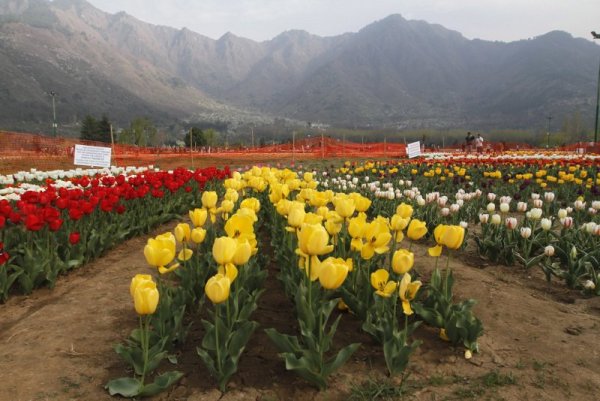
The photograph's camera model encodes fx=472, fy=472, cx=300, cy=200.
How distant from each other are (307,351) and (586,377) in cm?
190

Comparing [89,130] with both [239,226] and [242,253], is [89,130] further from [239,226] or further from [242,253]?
[242,253]

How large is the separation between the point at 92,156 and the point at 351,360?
1291cm

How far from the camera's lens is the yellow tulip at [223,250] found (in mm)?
2801

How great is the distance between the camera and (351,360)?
11.0 ft

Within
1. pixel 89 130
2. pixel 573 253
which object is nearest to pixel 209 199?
pixel 573 253

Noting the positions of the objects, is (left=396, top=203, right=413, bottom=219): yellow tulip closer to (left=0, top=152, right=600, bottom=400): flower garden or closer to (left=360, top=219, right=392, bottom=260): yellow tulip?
(left=0, top=152, right=600, bottom=400): flower garden

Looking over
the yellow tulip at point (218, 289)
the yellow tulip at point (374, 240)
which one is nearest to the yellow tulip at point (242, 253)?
the yellow tulip at point (218, 289)

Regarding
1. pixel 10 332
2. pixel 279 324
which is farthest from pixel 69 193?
pixel 279 324

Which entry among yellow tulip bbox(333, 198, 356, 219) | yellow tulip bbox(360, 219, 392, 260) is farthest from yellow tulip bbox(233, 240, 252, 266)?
yellow tulip bbox(333, 198, 356, 219)

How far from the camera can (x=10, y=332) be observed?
395 cm

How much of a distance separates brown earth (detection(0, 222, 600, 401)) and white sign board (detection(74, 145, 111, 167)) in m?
9.86

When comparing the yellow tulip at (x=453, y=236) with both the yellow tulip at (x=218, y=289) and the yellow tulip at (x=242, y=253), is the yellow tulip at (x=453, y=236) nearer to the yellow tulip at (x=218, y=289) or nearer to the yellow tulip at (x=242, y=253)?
the yellow tulip at (x=242, y=253)

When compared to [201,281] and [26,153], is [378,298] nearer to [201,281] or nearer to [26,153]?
[201,281]

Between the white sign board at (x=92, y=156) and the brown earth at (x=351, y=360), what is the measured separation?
986 centimetres
